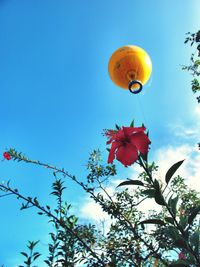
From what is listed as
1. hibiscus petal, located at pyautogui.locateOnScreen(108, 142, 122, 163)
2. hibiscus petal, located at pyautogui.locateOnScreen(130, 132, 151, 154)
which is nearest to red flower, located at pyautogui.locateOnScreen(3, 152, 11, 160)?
hibiscus petal, located at pyautogui.locateOnScreen(108, 142, 122, 163)

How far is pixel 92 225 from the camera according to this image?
4.95 meters

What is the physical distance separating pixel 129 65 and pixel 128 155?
12.6ft

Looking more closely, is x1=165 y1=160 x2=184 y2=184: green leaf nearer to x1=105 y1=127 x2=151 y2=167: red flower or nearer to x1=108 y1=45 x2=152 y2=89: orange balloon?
x1=105 y1=127 x2=151 y2=167: red flower

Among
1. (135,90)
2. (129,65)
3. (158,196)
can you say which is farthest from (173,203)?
(135,90)

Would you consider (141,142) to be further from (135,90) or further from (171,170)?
(135,90)

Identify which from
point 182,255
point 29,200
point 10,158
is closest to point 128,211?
point 10,158

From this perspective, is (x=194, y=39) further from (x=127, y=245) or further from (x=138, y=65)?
(x=127, y=245)

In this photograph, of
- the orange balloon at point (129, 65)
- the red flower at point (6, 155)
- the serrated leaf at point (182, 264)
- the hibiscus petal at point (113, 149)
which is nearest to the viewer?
the serrated leaf at point (182, 264)

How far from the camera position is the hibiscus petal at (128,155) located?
1.43 m

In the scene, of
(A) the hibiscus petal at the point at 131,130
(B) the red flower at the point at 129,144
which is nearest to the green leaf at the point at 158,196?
(B) the red flower at the point at 129,144

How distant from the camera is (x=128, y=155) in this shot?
1430mm

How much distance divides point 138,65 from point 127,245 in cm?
312

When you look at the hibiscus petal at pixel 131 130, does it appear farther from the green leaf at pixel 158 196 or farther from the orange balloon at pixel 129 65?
the orange balloon at pixel 129 65

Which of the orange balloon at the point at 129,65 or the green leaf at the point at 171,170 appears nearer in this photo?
the green leaf at the point at 171,170
